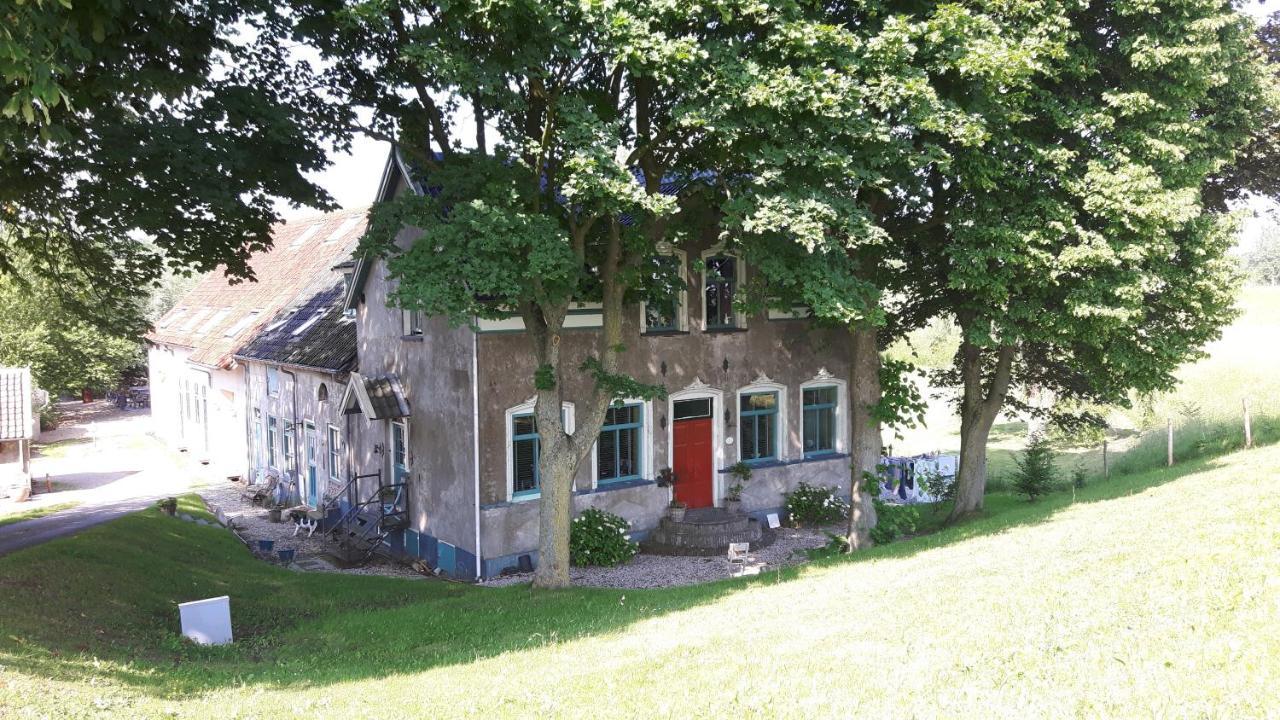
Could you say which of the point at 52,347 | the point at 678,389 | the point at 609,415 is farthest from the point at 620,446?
the point at 52,347

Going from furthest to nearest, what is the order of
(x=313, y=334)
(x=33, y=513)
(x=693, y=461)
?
(x=313, y=334), (x=33, y=513), (x=693, y=461)

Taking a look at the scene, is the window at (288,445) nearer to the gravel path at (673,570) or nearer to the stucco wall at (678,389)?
the stucco wall at (678,389)

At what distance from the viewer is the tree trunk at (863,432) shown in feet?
57.7

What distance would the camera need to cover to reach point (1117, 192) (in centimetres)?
1431

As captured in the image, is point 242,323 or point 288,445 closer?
point 288,445

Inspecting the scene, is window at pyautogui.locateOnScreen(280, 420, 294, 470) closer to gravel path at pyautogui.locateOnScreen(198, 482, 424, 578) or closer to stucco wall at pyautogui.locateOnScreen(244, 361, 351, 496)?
stucco wall at pyautogui.locateOnScreen(244, 361, 351, 496)

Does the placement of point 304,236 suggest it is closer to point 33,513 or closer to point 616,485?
point 33,513

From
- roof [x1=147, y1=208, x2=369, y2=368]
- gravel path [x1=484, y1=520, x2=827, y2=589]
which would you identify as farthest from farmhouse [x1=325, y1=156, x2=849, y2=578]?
roof [x1=147, y1=208, x2=369, y2=368]

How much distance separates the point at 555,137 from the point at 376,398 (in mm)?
8728

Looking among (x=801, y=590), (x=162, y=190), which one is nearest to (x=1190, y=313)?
(x=801, y=590)

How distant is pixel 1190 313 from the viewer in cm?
1611

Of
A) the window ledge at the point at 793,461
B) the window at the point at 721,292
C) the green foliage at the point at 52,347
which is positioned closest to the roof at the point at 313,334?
the window at the point at 721,292

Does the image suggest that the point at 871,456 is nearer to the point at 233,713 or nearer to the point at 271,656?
the point at 271,656

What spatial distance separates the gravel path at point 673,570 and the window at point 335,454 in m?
7.92
